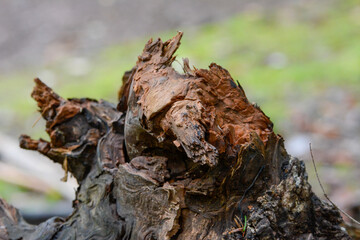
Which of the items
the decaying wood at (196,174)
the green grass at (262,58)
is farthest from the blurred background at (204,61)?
the decaying wood at (196,174)

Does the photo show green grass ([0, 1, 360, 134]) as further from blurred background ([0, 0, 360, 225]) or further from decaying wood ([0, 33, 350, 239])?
decaying wood ([0, 33, 350, 239])

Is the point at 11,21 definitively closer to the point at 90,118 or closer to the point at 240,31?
the point at 240,31

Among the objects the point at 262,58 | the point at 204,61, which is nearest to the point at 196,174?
the point at 204,61

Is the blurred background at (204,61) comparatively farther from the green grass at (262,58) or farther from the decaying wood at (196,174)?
the decaying wood at (196,174)

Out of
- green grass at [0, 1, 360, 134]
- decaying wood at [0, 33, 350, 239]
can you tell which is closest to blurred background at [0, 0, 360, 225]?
green grass at [0, 1, 360, 134]

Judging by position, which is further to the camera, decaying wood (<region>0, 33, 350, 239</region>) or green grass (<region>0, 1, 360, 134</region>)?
green grass (<region>0, 1, 360, 134</region>)

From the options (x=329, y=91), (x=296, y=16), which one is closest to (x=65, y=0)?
(x=296, y=16)

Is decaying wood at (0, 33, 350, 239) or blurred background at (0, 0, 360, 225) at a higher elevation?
blurred background at (0, 0, 360, 225)
